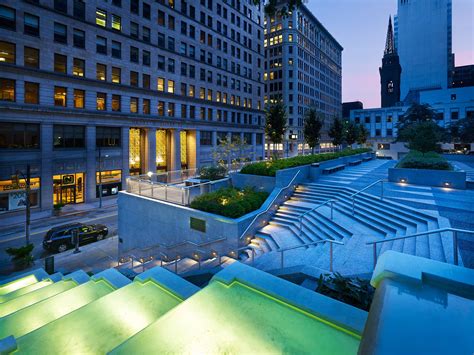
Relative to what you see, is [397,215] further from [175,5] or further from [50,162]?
[175,5]

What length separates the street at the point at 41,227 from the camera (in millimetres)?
21392

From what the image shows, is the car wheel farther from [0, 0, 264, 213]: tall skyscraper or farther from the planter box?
the planter box

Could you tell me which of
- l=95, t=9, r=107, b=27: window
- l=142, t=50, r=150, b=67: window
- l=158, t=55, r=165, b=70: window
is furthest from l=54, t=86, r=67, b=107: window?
l=158, t=55, r=165, b=70: window

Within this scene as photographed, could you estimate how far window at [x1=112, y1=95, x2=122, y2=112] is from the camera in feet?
125

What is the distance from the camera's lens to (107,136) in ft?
124

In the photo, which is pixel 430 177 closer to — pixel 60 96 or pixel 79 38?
pixel 60 96

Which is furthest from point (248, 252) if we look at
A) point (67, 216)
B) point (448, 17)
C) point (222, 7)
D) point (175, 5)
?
point (448, 17)

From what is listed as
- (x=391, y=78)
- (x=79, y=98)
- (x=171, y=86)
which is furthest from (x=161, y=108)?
(x=391, y=78)

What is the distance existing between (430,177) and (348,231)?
11675 mm

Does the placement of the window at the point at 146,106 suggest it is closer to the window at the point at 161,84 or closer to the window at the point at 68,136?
the window at the point at 161,84

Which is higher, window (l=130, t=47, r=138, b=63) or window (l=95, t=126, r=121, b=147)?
window (l=130, t=47, r=138, b=63)

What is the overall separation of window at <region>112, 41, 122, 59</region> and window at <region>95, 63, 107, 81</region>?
244cm

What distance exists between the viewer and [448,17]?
132375 mm

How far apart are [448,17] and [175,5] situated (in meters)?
147
